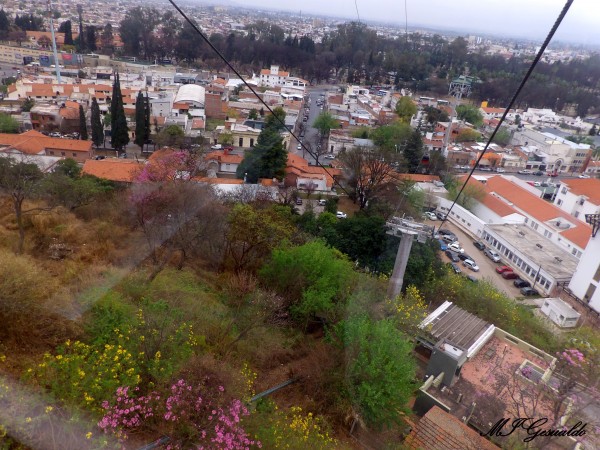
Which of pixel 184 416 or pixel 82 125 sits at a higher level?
pixel 184 416

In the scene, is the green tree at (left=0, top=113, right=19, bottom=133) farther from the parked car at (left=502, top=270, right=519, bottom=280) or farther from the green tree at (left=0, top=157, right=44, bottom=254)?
the parked car at (left=502, top=270, right=519, bottom=280)

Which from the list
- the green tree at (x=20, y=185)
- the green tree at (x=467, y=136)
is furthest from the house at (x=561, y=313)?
the green tree at (x=467, y=136)

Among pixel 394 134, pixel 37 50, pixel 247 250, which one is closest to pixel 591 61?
pixel 394 134

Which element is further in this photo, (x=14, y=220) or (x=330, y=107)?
(x=330, y=107)

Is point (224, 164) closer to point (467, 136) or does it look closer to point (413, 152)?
point (413, 152)

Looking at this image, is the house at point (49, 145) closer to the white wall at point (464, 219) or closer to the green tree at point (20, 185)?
the green tree at point (20, 185)

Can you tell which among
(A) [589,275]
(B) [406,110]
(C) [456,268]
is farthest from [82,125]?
(B) [406,110]

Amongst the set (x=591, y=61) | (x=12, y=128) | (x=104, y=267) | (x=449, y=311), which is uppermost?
(x=591, y=61)

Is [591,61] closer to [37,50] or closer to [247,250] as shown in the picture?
[247,250]
